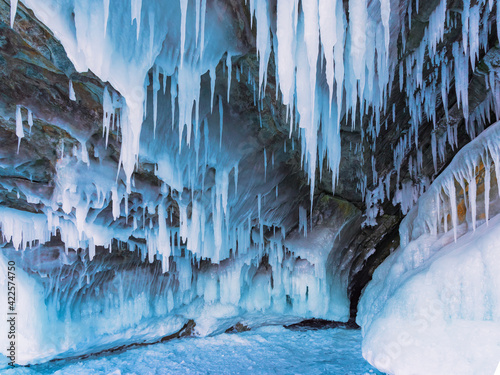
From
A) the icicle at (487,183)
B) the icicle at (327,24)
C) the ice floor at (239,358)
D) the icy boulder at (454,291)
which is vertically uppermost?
the icicle at (327,24)

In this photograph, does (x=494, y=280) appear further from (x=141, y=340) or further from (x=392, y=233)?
(x=141, y=340)

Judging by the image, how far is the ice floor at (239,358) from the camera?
6.27 metres

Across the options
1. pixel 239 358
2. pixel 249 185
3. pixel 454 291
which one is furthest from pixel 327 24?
pixel 239 358

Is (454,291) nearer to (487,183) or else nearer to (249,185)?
(487,183)

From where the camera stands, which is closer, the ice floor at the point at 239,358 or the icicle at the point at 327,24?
the icicle at the point at 327,24

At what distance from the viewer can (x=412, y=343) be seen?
2799 mm

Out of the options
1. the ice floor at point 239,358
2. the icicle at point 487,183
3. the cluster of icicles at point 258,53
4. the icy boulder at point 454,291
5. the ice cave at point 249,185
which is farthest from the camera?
the ice floor at point 239,358

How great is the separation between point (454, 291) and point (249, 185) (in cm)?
335

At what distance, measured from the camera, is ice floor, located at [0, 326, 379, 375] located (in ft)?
20.6

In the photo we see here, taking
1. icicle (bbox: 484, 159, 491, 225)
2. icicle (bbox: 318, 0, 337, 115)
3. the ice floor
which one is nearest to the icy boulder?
icicle (bbox: 484, 159, 491, 225)

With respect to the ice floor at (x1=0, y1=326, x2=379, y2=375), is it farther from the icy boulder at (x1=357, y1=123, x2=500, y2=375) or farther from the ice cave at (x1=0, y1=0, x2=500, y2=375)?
the icy boulder at (x1=357, y1=123, x2=500, y2=375)

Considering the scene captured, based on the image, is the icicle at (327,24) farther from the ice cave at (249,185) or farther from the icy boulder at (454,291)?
the icy boulder at (454,291)

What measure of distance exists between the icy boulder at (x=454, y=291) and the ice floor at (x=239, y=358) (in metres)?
3.08

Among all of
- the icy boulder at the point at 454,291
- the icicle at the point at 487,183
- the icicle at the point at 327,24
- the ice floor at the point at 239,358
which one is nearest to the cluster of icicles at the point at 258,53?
the icicle at the point at 327,24
